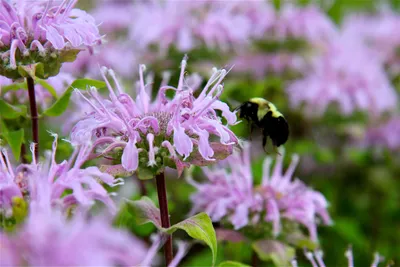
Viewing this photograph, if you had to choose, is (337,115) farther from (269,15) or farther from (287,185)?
(287,185)

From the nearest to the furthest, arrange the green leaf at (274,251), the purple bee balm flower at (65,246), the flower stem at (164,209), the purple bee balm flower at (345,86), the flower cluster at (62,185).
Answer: the purple bee balm flower at (65,246) < the flower cluster at (62,185) < the flower stem at (164,209) < the green leaf at (274,251) < the purple bee balm flower at (345,86)

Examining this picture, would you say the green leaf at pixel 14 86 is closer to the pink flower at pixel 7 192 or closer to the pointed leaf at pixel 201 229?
the pink flower at pixel 7 192

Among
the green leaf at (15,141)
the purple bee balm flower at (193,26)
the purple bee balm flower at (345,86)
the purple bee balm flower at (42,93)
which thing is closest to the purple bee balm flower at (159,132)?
the green leaf at (15,141)

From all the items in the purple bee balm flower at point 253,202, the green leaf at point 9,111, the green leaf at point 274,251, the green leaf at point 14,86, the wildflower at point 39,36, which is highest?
the wildflower at point 39,36

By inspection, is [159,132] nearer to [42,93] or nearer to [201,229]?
[201,229]

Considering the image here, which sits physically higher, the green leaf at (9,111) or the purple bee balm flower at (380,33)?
the green leaf at (9,111)

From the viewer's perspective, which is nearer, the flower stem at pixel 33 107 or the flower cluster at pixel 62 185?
the flower cluster at pixel 62 185

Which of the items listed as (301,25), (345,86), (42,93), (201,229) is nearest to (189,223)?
(201,229)

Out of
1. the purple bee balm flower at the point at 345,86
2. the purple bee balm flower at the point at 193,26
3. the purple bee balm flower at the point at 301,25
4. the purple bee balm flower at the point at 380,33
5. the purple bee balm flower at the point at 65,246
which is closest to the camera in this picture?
the purple bee balm flower at the point at 65,246
